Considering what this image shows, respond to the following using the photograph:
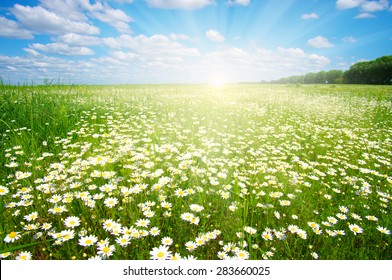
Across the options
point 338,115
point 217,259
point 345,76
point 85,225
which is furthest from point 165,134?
point 345,76

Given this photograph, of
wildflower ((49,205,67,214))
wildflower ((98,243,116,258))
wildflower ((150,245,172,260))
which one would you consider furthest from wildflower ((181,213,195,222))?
wildflower ((49,205,67,214))

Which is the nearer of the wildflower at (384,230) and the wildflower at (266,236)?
the wildflower at (266,236)

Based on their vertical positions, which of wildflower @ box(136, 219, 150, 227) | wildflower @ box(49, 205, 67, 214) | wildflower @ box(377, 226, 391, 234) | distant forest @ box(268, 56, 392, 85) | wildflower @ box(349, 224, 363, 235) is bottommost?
wildflower @ box(377, 226, 391, 234)

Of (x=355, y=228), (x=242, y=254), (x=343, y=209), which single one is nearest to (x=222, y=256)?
(x=242, y=254)

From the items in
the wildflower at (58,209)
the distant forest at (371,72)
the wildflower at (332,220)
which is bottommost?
the wildflower at (332,220)

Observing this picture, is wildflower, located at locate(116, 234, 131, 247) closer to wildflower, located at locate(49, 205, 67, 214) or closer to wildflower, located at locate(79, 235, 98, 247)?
wildflower, located at locate(79, 235, 98, 247)

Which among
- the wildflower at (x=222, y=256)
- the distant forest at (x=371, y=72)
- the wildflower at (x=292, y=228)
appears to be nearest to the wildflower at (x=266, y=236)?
the wildflower at (x=292, y=228)

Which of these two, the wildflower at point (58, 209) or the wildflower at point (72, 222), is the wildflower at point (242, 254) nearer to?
the wildflower at point (72, 222)

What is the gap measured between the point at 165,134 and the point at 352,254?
470 cm

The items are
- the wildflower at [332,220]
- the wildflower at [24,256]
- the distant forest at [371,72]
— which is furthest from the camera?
the distant forest at [371,72]

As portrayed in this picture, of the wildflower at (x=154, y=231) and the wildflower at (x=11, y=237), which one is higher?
the wildflower at (x=11, y=237)

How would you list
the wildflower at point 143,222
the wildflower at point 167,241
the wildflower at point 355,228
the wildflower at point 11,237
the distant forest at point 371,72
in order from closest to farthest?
the wildflower at point 11,237
the wildflower at point 167,241
the wildflower at point 143,222
the wildflower at point 355,228
the distant forest at point 371,72

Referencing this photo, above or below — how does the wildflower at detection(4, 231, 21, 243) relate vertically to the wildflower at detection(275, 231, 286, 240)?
above
